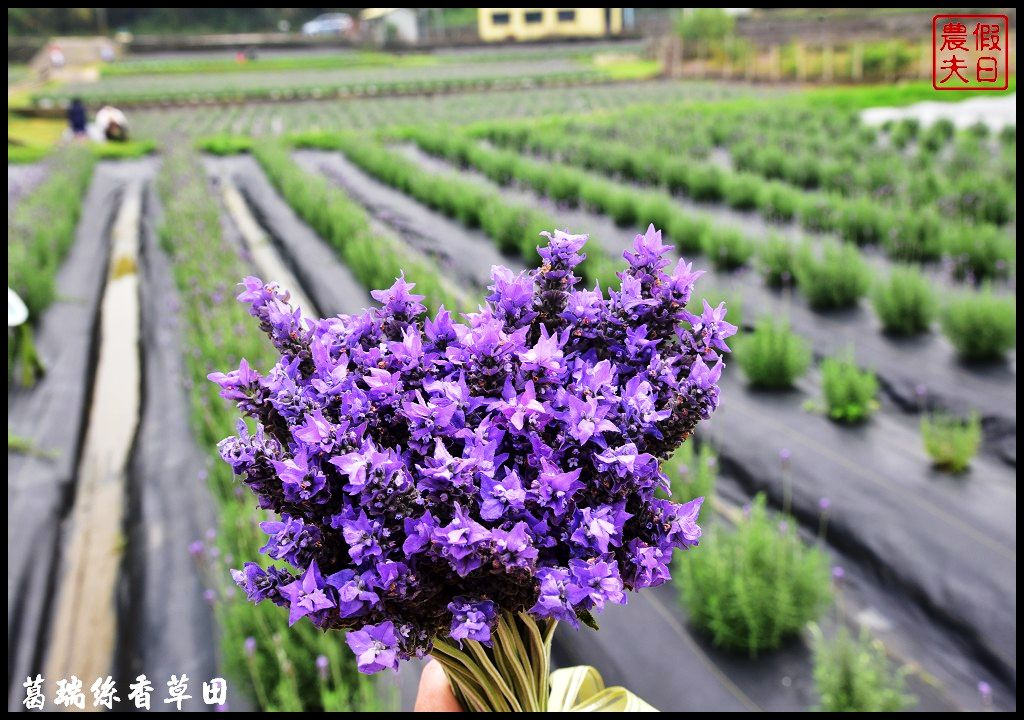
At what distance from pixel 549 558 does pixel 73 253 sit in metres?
10.3

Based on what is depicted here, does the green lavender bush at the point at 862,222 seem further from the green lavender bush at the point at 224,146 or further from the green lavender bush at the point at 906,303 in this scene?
the green lavender bush at the point at 224,146

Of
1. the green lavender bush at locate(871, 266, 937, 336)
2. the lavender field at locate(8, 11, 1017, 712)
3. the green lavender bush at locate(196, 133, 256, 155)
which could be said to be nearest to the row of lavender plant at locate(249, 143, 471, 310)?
the lavender field at locate(8, 11, 1017, 712)

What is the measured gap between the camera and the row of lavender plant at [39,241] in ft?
19.7

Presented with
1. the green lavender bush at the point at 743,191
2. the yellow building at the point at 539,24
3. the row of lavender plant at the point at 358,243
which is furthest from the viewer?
the yellow building at the point at 539,24

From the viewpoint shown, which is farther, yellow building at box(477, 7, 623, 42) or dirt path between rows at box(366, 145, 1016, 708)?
yellow building at box(477, 7, 623, 42)

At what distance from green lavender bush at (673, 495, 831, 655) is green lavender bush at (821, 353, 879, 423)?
75.1 inches

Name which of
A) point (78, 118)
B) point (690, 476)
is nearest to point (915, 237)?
point (690, 476)

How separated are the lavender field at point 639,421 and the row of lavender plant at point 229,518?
0.02 meters

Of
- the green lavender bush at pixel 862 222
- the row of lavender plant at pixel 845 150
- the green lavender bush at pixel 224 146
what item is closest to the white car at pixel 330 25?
the green lavender bush at pixel 224 146

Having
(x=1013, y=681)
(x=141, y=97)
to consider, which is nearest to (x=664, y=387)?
(x=1013, y=681)

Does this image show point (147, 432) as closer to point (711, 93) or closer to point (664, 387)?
point (664, 387)

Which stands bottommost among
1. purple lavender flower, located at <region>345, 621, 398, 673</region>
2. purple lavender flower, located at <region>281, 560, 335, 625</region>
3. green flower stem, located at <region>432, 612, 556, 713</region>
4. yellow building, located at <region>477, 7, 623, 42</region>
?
green flower stem, located at <region>432, 612, 556, 713</region>

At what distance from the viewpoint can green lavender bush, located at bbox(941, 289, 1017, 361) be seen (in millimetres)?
5051

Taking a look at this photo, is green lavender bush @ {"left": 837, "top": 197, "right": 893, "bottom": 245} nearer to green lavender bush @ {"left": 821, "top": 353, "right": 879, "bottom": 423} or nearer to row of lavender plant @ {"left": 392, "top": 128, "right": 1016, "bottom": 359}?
row of lavender plant @ {"left": 392, "top": 128, "right": 1016, "bottom": 359}
